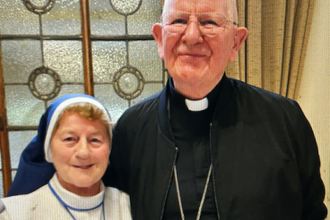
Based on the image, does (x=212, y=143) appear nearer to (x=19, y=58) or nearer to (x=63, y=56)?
(x=63, y=56)

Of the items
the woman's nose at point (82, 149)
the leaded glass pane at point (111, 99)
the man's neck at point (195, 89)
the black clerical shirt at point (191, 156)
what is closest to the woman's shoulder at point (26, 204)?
the woman's nose at point (82, 149)

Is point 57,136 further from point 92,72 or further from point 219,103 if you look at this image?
point 92,72

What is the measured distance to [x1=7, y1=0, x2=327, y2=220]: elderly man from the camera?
3.98 ft

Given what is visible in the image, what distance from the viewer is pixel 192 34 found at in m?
1.16

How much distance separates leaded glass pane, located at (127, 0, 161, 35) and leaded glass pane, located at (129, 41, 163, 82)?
0.11 meters

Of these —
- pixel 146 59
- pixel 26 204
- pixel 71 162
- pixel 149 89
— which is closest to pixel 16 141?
pixel 149 89

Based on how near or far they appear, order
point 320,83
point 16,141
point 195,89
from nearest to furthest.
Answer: point 195,89 < point 320,83 < point 16,141

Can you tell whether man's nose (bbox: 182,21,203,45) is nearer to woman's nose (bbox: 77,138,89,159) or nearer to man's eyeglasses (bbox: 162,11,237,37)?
man's eyeglasses (bbox: 162,11,237,37)

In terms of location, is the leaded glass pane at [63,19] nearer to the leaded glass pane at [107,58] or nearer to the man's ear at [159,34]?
the leaded glass pane at [107,58]

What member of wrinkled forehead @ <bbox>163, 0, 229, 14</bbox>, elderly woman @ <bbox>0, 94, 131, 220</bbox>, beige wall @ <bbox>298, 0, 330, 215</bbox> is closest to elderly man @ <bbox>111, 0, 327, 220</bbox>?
wrinkled forehead @ <bbox>163, 0, 229, 14</bbox>

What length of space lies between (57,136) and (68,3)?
1953mm

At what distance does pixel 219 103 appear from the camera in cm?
134

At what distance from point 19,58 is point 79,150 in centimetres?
202

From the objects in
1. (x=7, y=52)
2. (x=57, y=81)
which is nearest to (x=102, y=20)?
(x=57, y=81)
